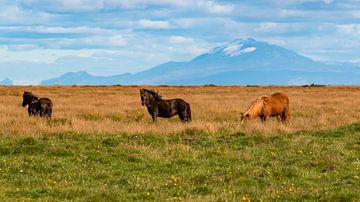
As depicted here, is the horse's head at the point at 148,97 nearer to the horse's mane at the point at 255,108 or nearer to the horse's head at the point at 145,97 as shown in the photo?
the horse's head at the point at 145,97

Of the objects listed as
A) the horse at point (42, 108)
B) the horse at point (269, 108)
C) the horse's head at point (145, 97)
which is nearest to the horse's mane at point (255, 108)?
the horse at point (269, 108)

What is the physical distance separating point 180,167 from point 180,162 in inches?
19.3

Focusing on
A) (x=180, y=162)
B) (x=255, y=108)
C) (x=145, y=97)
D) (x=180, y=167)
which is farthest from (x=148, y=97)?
(x=180, y=167)

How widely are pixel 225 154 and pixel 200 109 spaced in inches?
679

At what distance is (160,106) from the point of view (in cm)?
2481

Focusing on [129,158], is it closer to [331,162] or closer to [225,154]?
[225,154]

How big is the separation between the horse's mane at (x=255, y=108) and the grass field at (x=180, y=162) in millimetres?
1942

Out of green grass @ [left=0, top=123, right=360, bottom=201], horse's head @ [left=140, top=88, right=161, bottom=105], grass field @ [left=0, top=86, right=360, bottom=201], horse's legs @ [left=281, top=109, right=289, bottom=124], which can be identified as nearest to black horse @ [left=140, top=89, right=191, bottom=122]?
horse's head @ [left=140, top=88, right=161, bottom=105]

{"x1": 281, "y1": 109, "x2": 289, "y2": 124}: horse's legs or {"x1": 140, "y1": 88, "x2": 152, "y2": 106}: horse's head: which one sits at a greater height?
{"x1": 140, "y1": 88, "x2": 152, "y2": 106}: horse's head

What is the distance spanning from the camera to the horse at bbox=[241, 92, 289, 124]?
23.8m

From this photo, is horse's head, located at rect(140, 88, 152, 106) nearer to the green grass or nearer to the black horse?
the black horse

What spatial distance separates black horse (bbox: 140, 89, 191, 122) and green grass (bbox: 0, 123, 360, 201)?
17.9 ft

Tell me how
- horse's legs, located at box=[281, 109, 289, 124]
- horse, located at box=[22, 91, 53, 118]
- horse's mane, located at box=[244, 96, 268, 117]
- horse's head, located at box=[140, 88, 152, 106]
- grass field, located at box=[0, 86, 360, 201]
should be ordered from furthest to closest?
horse's legs, located at box=[281, 109, 289, 124], horse, located at box=[22, 91, 53, 118], horse's head, located at box=[140, 88, 152, 106], horse's mane, located at box=[244, 96, 268, 117], grass field, located at box=[0, 86, 360, 201]

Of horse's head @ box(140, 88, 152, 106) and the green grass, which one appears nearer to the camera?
the green grass
